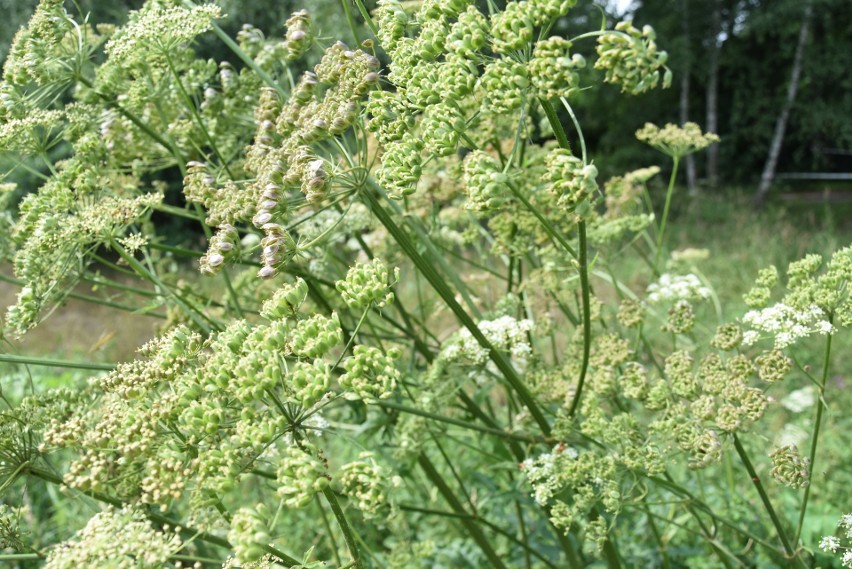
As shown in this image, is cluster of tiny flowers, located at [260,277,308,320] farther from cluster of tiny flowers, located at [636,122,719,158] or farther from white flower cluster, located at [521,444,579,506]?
cluster of tiny flowers, located at [636,122,719,158]

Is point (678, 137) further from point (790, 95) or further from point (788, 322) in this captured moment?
point (790, 95)

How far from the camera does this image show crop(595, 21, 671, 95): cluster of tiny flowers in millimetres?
1585

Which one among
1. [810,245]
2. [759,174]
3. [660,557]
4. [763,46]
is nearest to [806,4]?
[763,46]

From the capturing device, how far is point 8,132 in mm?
2266

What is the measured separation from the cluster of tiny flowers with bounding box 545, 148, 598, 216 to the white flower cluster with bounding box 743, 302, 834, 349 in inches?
35.0

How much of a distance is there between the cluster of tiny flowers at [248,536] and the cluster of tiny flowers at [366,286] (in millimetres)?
541

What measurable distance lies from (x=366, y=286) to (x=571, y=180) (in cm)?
56

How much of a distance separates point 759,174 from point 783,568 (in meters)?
22.2

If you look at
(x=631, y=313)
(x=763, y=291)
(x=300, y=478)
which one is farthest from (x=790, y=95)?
(x=300, y=478)

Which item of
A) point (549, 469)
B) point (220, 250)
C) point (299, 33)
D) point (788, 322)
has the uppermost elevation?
point (299, 33)

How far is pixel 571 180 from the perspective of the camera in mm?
1645

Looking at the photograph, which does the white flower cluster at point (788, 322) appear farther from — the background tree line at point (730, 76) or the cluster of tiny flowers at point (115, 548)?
the background tree line at point (730, 76)

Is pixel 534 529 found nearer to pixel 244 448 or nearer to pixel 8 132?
pixel 244 448

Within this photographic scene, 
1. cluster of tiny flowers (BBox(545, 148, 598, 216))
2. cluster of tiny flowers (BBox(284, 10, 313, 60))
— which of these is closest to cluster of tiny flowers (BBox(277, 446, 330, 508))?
cluster of tiny flowers (BBox(545, 148, 598, 216))
